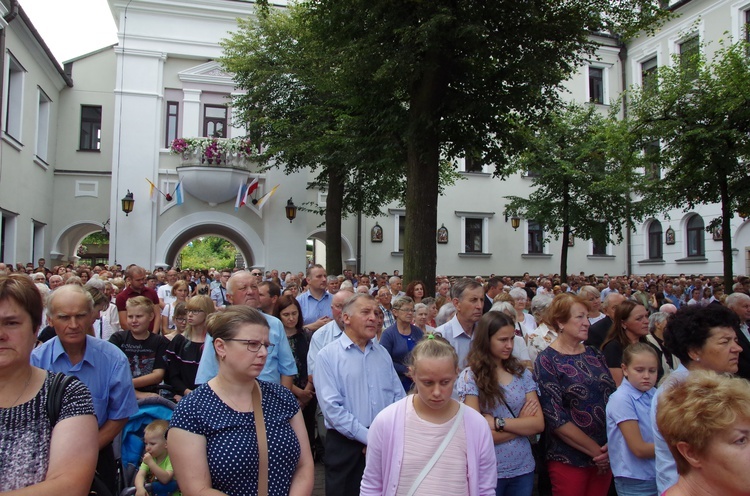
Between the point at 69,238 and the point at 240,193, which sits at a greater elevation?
the point at 240,193

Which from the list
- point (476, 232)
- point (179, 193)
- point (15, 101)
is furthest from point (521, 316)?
point (476, 232)

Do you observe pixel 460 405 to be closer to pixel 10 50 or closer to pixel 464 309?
pixel 464 309

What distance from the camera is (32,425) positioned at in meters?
2.25

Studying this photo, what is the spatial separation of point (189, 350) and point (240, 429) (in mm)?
3102

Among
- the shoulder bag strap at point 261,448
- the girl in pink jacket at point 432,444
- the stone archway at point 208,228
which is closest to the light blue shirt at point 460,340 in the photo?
the girl in pink jacket at point 432,444

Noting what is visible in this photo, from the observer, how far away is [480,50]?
35.0 feet

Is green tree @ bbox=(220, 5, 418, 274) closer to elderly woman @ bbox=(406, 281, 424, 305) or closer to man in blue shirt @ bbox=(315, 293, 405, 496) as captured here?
elderly woman @ bbox=(406, 281, 424, 305)

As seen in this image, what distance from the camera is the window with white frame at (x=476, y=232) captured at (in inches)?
1139

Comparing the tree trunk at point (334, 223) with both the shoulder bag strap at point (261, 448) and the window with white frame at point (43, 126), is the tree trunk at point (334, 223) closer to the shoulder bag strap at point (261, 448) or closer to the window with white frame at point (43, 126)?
the window with white frame at point (43, 126)

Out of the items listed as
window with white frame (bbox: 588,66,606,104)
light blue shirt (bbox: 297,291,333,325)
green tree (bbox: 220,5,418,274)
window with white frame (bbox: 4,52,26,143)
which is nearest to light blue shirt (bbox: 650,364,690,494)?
light blue shirt (bbox: 297,291,333,325)

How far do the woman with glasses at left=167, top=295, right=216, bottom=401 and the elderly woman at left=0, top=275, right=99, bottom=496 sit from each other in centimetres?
308

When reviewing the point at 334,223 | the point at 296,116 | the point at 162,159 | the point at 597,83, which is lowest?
the point at 334,223

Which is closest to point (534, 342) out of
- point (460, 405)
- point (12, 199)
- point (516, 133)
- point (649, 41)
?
point (460, 405)

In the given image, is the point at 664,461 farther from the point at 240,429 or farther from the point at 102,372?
the point at 102,372
